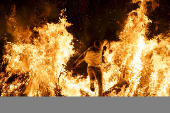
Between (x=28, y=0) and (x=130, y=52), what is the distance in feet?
5.53

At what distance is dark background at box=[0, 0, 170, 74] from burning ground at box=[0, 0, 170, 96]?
80mm

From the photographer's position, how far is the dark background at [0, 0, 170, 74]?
1.99 meters

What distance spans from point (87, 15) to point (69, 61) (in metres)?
0.73

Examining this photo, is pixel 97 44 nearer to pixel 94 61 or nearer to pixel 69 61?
pixel 94 61

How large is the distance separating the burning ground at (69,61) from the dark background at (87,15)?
0.26 feet

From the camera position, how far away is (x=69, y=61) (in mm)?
2072

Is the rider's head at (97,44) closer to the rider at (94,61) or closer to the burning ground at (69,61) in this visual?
the rider at (94,61)

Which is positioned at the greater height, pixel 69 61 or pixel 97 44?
pixel 97 44

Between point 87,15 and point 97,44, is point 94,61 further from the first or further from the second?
point 87,15

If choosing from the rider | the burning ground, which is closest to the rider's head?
the rider

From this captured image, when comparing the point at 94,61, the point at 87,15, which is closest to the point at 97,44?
the point at 94,61

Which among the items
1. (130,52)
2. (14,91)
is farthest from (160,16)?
(14,91)

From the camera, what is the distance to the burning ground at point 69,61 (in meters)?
2.04

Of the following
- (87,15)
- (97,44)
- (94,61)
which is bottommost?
(94,61)
